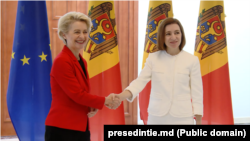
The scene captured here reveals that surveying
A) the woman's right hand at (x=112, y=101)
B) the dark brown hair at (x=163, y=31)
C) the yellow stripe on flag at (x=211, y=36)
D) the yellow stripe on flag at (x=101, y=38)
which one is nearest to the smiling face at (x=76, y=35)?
the woman's right hand at (x=112, y=101)

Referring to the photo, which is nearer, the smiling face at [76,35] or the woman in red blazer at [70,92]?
the woman in red blazer at [70,92]

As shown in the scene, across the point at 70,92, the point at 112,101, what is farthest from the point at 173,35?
the point at 70,92

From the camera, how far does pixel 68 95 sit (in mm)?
1319

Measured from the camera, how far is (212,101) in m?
2.49

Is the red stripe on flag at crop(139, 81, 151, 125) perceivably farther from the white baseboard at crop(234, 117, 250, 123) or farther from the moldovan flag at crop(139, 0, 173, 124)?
the white baseboard at crop(234, 117, 250, 123)

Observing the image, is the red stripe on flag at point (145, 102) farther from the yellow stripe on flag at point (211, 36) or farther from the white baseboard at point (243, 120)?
the white baseboard at point (243, 120)

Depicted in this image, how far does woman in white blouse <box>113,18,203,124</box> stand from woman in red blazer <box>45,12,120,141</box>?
370mm

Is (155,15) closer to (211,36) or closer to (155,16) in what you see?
(155,16)

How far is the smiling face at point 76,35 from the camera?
4.64 feet

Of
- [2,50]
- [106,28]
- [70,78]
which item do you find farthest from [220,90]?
[2,50]

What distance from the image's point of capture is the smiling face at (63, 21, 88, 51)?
4.64 feet

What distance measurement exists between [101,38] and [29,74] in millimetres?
779

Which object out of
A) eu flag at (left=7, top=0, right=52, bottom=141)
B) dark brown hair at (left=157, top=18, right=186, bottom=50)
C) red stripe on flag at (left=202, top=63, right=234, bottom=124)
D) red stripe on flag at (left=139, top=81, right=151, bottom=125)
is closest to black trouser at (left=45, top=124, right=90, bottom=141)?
dark brown hair at (left=157, top=18, right=186, bottom=50)

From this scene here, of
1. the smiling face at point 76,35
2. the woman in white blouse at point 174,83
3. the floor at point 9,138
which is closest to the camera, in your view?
the smiling face at point 76,35
